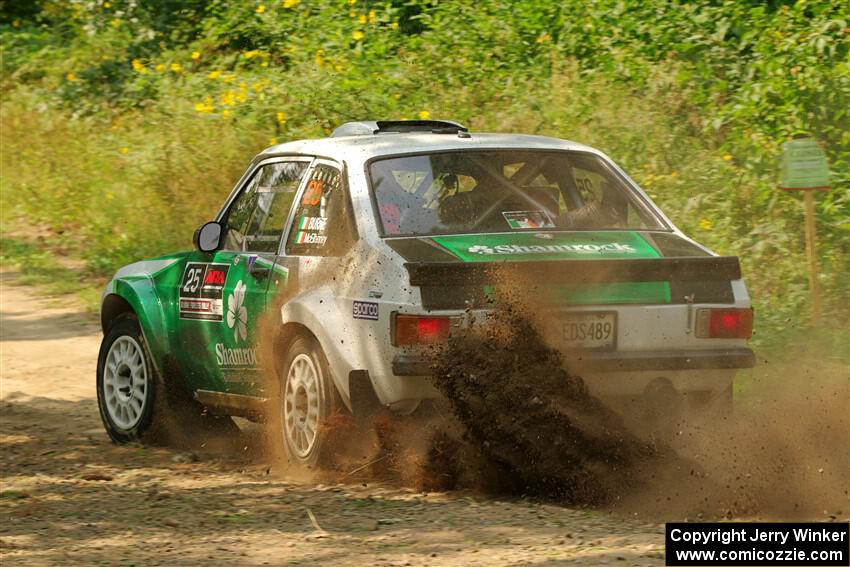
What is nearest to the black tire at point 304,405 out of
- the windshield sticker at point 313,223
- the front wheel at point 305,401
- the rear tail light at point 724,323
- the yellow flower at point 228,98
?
the front wheel at point 305,401

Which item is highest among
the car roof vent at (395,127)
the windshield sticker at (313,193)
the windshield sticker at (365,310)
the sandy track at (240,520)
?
the car roof vent at (395,127)

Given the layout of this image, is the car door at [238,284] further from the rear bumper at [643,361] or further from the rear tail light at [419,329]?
the rear bumper at [643,361]

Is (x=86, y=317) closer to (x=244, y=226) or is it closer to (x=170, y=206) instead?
(x=170, y=206)

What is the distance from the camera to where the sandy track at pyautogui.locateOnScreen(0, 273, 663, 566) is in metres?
5.26

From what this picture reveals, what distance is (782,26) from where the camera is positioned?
12672mm

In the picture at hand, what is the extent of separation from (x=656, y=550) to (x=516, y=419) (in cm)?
120

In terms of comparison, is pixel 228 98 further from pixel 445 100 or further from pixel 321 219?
pixel 321 219

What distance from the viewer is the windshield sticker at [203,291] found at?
7.63 m

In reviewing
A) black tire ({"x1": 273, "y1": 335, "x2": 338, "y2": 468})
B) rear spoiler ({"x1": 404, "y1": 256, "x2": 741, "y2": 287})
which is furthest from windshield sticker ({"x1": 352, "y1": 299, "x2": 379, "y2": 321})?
black tire ({"x1": 273, "y1": 335, "x2": 338, "y2": 468})

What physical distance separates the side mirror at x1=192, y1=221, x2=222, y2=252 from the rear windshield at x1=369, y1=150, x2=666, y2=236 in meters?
1.23

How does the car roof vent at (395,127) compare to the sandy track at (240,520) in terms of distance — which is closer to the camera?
the sandy track at (240,520)

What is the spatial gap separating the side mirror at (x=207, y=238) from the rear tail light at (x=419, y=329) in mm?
1979

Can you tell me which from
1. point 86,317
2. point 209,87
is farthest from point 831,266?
point 209,87

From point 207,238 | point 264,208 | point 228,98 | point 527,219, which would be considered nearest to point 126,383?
point 207,238
